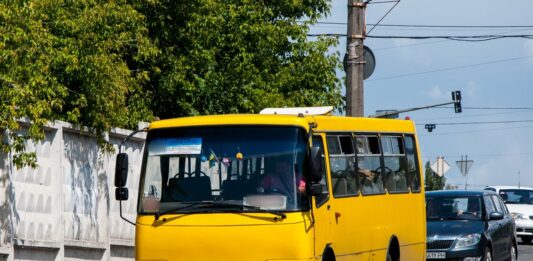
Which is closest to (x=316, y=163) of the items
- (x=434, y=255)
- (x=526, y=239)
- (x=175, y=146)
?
(x=175, y=146)

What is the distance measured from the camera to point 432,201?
21953mm

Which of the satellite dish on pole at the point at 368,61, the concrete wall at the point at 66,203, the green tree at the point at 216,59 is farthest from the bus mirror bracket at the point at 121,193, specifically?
the satellite dish on pole at the point at 368,61

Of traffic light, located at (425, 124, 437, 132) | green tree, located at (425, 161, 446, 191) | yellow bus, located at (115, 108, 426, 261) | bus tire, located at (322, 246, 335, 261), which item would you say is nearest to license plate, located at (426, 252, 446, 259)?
yellow bus, located at (115, 108, 426, 261)

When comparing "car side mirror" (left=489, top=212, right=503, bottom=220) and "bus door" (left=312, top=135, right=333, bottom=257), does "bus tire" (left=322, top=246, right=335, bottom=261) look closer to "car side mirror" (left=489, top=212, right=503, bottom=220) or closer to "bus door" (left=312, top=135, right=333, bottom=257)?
"bus door" (left=312, top=135, right=333, bottom=257)

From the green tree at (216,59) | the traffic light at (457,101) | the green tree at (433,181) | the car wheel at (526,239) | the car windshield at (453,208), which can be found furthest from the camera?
the green tree at (433,181)

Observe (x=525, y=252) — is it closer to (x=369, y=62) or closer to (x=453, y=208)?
(x=369, y=62)

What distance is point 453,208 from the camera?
2164 cm

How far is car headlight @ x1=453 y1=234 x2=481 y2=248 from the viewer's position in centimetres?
2044

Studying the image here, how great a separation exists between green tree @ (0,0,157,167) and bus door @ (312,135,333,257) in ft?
11.9

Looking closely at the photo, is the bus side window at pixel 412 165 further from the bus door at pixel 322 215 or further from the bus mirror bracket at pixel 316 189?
the bus mirror bracket at pixel 316 189

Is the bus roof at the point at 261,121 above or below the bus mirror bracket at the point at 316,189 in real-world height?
above

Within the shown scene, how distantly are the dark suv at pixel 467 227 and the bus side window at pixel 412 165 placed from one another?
8.02 feet

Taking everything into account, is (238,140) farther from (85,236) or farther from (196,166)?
(85,236)

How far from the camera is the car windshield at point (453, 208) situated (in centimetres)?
2138
